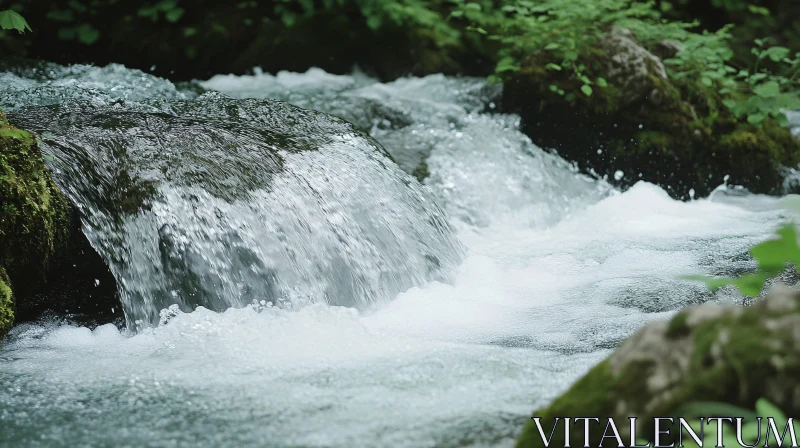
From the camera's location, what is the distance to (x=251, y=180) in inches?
142

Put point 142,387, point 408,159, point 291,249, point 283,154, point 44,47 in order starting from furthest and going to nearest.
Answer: point 44,47, point 408,159, point 283,154, point 291,249, point 142,387

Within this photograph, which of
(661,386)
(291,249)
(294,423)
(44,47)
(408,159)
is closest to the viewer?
(661,386)

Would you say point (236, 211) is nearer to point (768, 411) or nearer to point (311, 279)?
point (311, 279)

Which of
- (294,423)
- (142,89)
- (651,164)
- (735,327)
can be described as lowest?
(294,423)

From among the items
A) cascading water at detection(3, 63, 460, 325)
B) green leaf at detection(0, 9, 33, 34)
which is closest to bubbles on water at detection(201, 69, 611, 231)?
cascading water at detection(3, 63, 460, 325)

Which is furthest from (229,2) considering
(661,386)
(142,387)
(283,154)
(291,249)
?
(661,386)

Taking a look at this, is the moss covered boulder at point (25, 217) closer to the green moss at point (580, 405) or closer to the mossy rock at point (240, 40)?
the green moss at point (580, 405)

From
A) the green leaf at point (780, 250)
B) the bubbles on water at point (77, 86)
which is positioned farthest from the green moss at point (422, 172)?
the green leaf at point (780, 250)

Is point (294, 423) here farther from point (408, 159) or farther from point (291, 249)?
point (408, 159)

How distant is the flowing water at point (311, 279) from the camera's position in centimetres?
214

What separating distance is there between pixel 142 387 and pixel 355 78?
5426 millimetres

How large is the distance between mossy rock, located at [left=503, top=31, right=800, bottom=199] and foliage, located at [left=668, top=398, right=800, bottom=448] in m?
4.84

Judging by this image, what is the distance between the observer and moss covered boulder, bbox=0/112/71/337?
9.64ft

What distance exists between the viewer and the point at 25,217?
296 cm
